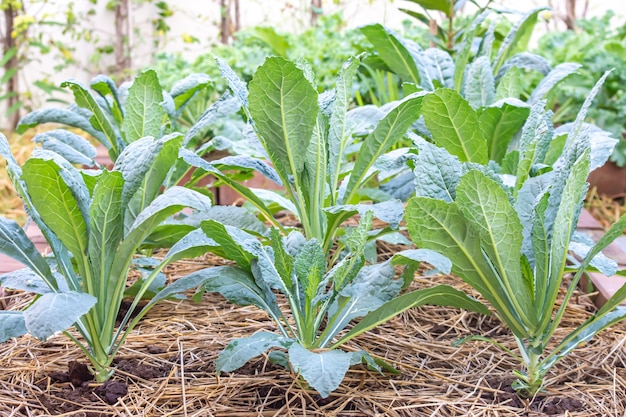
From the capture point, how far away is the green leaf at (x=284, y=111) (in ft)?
3.86

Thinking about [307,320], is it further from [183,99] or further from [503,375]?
[183,99]

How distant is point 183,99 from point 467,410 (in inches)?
47.8

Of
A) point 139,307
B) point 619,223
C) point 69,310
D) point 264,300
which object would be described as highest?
point 619,223

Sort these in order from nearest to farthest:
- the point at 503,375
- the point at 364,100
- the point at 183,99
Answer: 1. the point at 503,375
2. the point at 183,99
3. the point at 364,100

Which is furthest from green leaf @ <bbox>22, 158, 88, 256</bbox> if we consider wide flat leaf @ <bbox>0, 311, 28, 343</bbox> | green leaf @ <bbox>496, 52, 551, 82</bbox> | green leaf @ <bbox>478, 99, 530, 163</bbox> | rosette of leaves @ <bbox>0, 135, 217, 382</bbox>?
green leaf @ <bbox>496, 52, 551, 82</bbox>

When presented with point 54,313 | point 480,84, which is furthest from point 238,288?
point 480,84

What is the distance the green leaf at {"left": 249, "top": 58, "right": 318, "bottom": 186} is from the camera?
1.18 m

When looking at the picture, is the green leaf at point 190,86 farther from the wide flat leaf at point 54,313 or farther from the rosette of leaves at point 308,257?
the wide flat leaf at point 54,313

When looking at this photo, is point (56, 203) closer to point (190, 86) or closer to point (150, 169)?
point (150, 169)

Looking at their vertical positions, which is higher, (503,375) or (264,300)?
(264,300)

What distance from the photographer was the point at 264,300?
122 cm

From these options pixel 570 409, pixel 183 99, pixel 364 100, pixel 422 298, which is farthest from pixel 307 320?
pixel 364 100

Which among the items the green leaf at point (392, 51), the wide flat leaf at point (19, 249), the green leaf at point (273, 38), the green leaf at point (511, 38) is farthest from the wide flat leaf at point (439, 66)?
the green leaf at point (273, 38)

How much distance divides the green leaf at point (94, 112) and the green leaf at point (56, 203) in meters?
0.47
